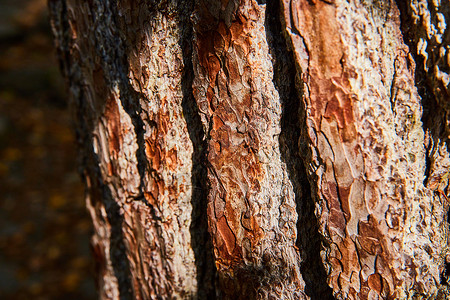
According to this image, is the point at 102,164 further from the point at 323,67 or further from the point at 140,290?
the point at 323,67

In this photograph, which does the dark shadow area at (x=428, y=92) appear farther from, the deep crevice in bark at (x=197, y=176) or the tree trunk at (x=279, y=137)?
the deep crevice in bark at (x=197, y=176)

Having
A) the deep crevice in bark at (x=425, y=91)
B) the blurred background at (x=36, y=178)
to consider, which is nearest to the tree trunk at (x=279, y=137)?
Result: the deep crevice in bark at (x=425, y=91)

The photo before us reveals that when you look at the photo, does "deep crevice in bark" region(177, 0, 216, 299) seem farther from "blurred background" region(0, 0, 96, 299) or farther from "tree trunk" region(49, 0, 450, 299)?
"blurred background" region(0, 0, 96, 299)

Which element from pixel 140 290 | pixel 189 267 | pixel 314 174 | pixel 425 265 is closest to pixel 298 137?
pixel 314 174

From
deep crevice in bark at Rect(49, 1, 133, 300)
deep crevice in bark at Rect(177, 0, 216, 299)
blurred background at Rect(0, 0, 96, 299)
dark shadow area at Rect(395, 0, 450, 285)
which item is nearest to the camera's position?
dark shadow area at Rect(395, 0, 450, 285)

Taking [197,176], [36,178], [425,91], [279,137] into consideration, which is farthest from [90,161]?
[36,178]

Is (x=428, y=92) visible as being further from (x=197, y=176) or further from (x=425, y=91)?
(x=197, y=176)

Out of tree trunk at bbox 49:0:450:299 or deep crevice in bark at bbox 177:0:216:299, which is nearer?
tree trunk at bbox 49:0:450:299

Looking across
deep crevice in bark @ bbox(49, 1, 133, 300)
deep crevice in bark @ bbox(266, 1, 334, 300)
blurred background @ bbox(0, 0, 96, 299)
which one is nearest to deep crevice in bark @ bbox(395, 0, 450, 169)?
deep crevice in bark @ bbox(266, 1, 334, 300)
